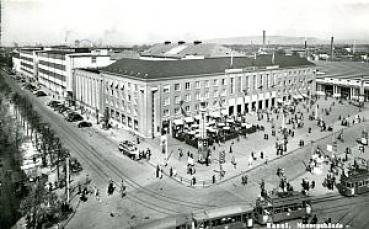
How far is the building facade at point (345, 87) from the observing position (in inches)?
3639

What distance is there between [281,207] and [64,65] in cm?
7797

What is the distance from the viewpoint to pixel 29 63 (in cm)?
14425

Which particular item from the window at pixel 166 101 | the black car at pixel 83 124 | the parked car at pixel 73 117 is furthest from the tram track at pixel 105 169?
the window at pixel 166 101

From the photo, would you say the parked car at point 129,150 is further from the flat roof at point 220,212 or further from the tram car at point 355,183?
the tram car at point 355,183

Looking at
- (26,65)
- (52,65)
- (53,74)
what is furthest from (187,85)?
(26,65)

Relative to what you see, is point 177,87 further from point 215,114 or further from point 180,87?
point 215,114

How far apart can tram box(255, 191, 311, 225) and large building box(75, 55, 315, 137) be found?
31.8m

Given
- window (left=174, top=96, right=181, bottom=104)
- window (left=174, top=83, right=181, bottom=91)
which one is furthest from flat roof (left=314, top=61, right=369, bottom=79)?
window (left=174, top=96, right=181, bottom=104)

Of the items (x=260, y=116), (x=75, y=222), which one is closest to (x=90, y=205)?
(x=75, y=222)

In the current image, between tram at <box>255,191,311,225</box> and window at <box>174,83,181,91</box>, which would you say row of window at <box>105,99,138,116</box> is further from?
tram at <box>255,191,311,225</box>

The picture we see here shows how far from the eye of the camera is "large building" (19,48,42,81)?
443 ft

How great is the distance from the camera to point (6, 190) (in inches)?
1631

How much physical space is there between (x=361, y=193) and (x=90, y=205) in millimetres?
27151

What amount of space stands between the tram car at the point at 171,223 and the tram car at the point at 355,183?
659 inches
